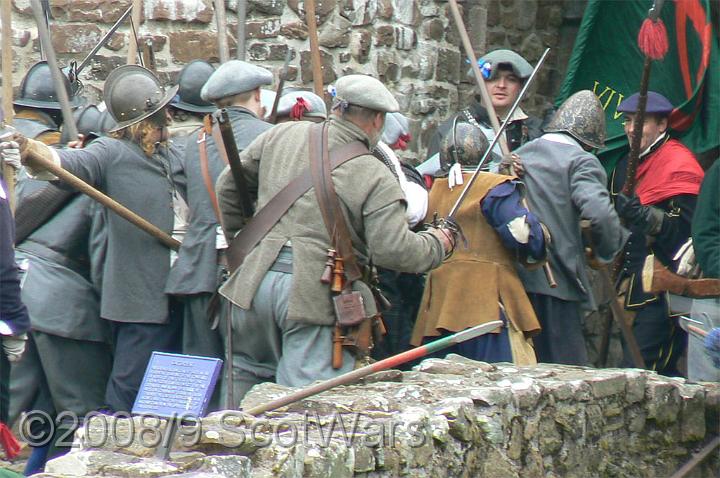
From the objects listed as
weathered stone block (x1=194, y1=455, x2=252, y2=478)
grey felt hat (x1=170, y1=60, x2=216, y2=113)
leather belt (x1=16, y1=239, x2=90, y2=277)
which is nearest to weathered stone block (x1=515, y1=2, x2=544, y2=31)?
grey felt hat (x1=170, y1=60, x2=216, y2=113)

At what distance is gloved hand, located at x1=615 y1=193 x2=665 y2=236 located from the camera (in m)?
6.72

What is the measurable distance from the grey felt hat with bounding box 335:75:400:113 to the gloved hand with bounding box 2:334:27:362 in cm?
140

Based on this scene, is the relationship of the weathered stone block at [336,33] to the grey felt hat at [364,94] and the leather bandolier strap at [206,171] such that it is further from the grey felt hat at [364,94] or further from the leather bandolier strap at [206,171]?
the grey felt hat at [364,94]

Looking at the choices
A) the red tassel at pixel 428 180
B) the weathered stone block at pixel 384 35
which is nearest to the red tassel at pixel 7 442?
the red tassel at pixel 428 180

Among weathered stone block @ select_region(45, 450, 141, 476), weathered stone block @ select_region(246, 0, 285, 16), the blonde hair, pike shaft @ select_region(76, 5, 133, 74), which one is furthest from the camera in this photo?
weathered stone block @ select_region(246, 0, 285, 16)

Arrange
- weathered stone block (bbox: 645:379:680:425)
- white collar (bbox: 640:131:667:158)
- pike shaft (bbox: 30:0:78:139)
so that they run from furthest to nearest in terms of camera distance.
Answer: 1. white collar (bbox: 640:131:667:158)
2. pike shaft (bbox: 30:0:78:139)
3. weathered stone block (bbox: 645:379:680:425)

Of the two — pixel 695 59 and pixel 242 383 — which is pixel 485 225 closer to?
pixel 242 383

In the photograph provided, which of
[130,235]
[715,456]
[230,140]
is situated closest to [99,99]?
[130,235]

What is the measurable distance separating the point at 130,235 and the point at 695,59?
367cm

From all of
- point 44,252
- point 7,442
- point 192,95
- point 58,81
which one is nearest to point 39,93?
point 58,81

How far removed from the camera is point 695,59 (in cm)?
782

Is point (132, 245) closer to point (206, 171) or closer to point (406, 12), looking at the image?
point (206, 171)

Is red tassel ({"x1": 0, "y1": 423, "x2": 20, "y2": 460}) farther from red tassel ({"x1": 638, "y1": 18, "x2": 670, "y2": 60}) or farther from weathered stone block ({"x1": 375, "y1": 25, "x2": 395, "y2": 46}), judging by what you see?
weathered stone block ({"x1": 375, "y1": 25, "x2": 395, "y2": 46})

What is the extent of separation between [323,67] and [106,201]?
2747 mm
